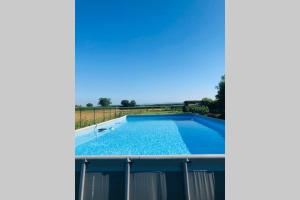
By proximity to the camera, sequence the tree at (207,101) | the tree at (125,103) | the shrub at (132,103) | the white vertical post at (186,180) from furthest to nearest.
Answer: the shrub at (132,103) → the tree at (125,103) → the tree at (207,101) → the white vertical post at (186,180)

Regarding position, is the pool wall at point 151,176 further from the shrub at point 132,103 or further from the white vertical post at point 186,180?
the shrub at point 132,103

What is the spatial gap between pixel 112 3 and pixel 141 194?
765 cm

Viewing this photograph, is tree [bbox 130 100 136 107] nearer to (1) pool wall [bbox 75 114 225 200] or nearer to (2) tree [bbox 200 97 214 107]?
(2) tree [bbox 200 97 214 107]

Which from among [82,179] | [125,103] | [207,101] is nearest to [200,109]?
[207,101]

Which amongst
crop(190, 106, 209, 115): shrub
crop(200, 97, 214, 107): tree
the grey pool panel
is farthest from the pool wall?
crop(200, 97, 214, 107): tree

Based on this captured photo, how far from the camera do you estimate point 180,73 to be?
42.0 ft

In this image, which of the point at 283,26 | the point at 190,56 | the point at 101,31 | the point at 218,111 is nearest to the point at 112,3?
the point at 101,31

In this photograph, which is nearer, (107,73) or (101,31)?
(101,31)

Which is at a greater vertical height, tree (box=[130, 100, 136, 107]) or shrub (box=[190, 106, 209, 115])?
tree (box=[130, 100, 136, 107])

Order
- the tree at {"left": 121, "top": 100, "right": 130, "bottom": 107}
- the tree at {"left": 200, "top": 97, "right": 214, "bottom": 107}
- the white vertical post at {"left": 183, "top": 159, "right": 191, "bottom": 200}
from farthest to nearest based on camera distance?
the tree at {"left": 121, "top": 100, "right": 130, "bottom": 107}, the tree at {"left": 200, "top": 97, "right": 214, "bottom": 107}, the white vertical post at {"left": 183, "top": 159, "right": 191, "bottom": 200}

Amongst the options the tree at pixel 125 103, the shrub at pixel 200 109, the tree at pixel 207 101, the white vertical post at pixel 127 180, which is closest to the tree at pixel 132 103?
the tree at pixel 125 103

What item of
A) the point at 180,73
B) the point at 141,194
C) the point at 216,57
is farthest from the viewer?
the point at 180,73

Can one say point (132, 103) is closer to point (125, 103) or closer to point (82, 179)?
point (125, 103)

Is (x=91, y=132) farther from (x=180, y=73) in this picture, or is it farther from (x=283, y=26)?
(x=283, y=26)
